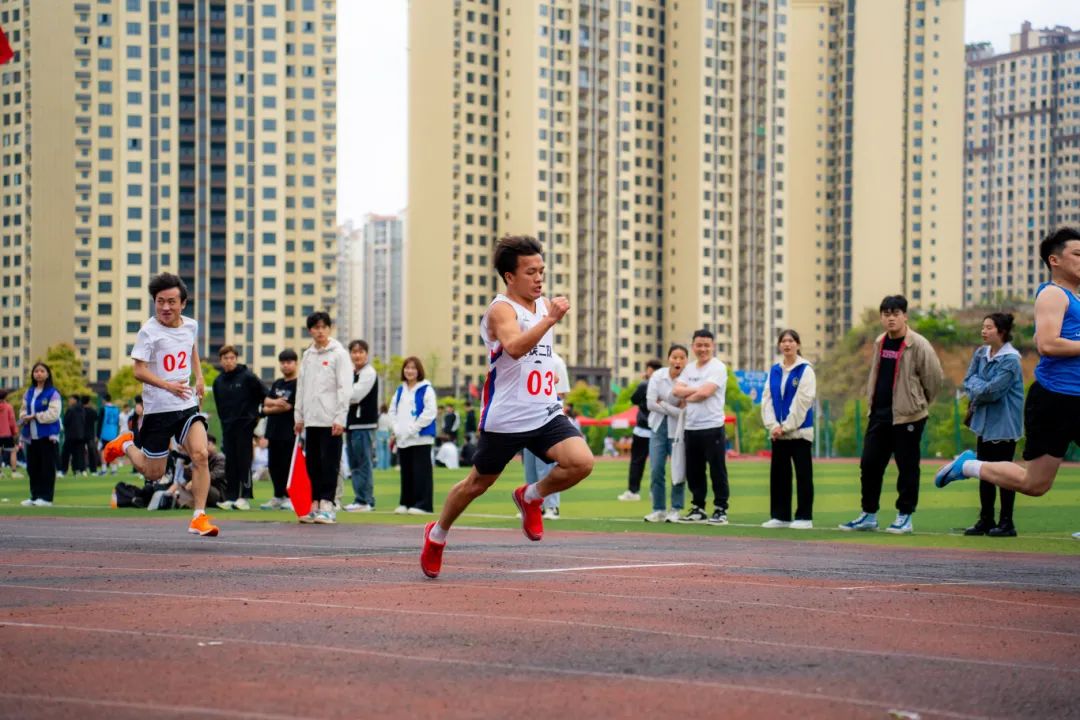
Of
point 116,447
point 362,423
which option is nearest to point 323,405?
point 362,423

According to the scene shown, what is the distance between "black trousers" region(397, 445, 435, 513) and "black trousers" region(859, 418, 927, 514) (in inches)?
231

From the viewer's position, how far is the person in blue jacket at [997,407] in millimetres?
13680

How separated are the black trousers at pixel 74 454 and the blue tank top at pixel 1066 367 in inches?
1124

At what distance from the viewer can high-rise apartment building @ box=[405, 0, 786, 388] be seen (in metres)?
136

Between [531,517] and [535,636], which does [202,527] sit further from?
[535,636]

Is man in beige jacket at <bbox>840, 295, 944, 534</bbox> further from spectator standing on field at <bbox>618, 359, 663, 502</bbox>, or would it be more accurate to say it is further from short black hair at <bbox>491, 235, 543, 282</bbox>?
short black hair at <bbox>491, 235, 543, 282</bbox>

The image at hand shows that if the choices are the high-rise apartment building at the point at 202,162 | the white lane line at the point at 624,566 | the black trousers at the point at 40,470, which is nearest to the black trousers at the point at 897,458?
the white lane line at the point at 624,566

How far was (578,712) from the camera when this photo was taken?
15.7 ft

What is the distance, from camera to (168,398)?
12.0 metres

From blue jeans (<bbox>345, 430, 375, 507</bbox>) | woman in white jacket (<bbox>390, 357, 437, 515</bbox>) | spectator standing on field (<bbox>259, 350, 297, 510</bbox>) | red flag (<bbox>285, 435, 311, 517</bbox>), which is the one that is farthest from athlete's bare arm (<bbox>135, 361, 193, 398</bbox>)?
blue jeans (<bbox>345, 430, 375, 507</bbox>)

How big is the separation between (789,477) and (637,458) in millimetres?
7466

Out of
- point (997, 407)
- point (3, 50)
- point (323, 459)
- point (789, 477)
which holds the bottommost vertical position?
point (789, 477)

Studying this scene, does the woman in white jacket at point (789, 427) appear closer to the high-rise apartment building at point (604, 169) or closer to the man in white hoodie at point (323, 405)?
the man in white hoodie at point (323, 405)

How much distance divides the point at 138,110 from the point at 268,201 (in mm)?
13654
